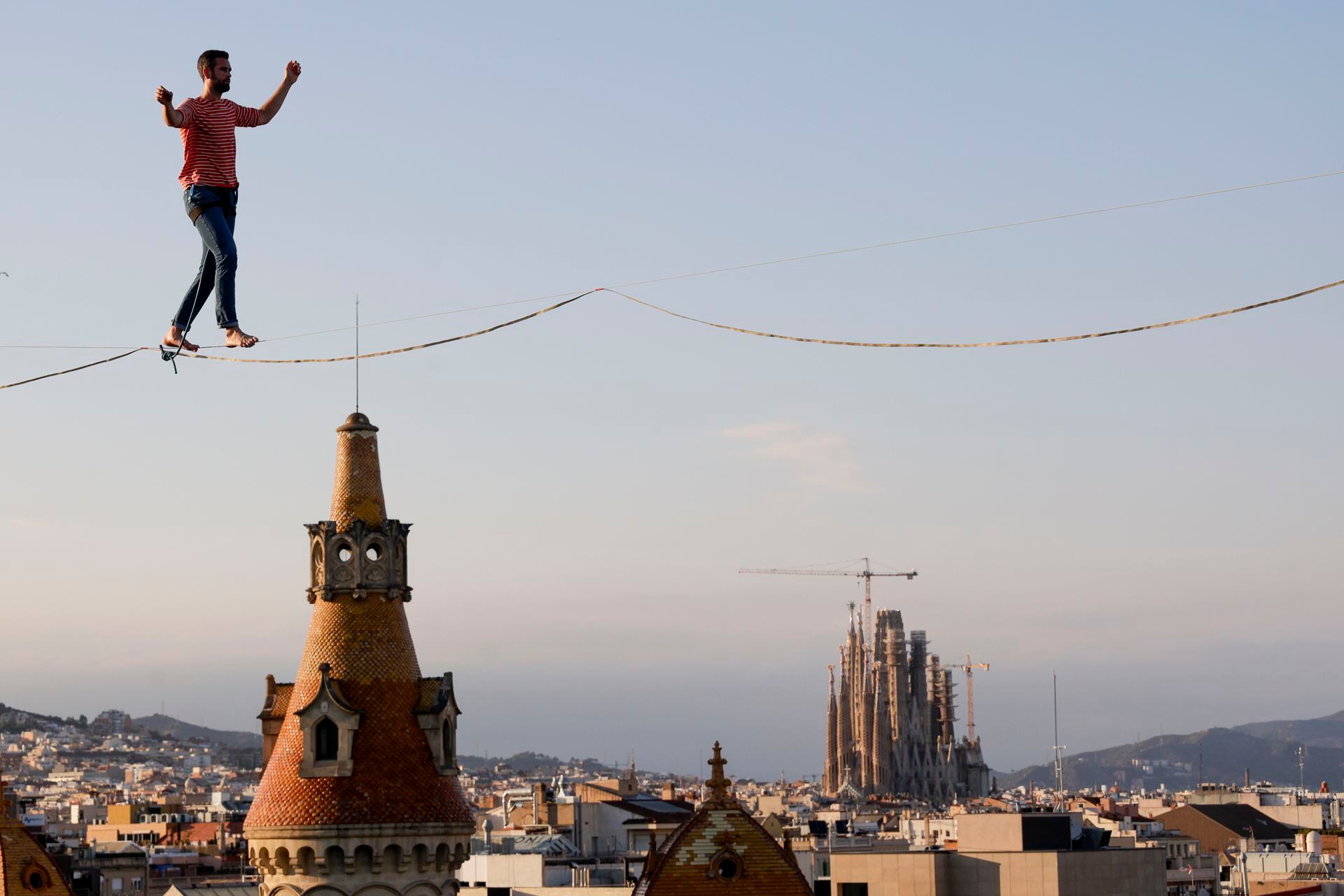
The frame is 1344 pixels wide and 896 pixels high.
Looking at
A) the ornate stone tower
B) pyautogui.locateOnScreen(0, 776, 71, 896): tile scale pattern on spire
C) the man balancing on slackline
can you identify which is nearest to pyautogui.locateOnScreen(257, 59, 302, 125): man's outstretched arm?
the man balancing on slackline

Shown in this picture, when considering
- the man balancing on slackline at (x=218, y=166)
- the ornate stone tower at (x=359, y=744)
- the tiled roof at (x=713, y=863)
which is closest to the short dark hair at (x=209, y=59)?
the man balancing on slackline at (x=218, y=166)

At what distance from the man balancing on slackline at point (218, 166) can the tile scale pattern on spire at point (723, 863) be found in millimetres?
31572

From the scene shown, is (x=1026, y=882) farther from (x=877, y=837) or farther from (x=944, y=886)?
(x=877, y=837)

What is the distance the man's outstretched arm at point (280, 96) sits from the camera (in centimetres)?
2555

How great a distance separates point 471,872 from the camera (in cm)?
9562

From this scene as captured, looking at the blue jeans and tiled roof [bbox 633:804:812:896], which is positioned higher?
the blue jeans

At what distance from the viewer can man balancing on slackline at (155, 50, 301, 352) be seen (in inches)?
1001

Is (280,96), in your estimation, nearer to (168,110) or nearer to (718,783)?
(168,110)

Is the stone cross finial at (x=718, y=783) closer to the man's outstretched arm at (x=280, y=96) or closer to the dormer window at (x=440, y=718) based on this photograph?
the dormer window at (x=440, y=718)

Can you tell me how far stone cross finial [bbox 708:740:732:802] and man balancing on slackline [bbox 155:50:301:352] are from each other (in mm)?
32505

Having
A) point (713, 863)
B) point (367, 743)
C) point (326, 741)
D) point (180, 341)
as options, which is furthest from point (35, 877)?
point (180, 341)

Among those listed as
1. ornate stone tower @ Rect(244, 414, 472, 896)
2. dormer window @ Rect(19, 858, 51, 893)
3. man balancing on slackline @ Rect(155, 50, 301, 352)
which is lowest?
dormer window @ Rect(19, 858, 51, 893)

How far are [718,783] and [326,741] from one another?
10.8 metres

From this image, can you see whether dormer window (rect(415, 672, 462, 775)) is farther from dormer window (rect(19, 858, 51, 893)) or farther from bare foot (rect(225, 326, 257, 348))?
bare foot (rect(225, 326, 257, 348))
